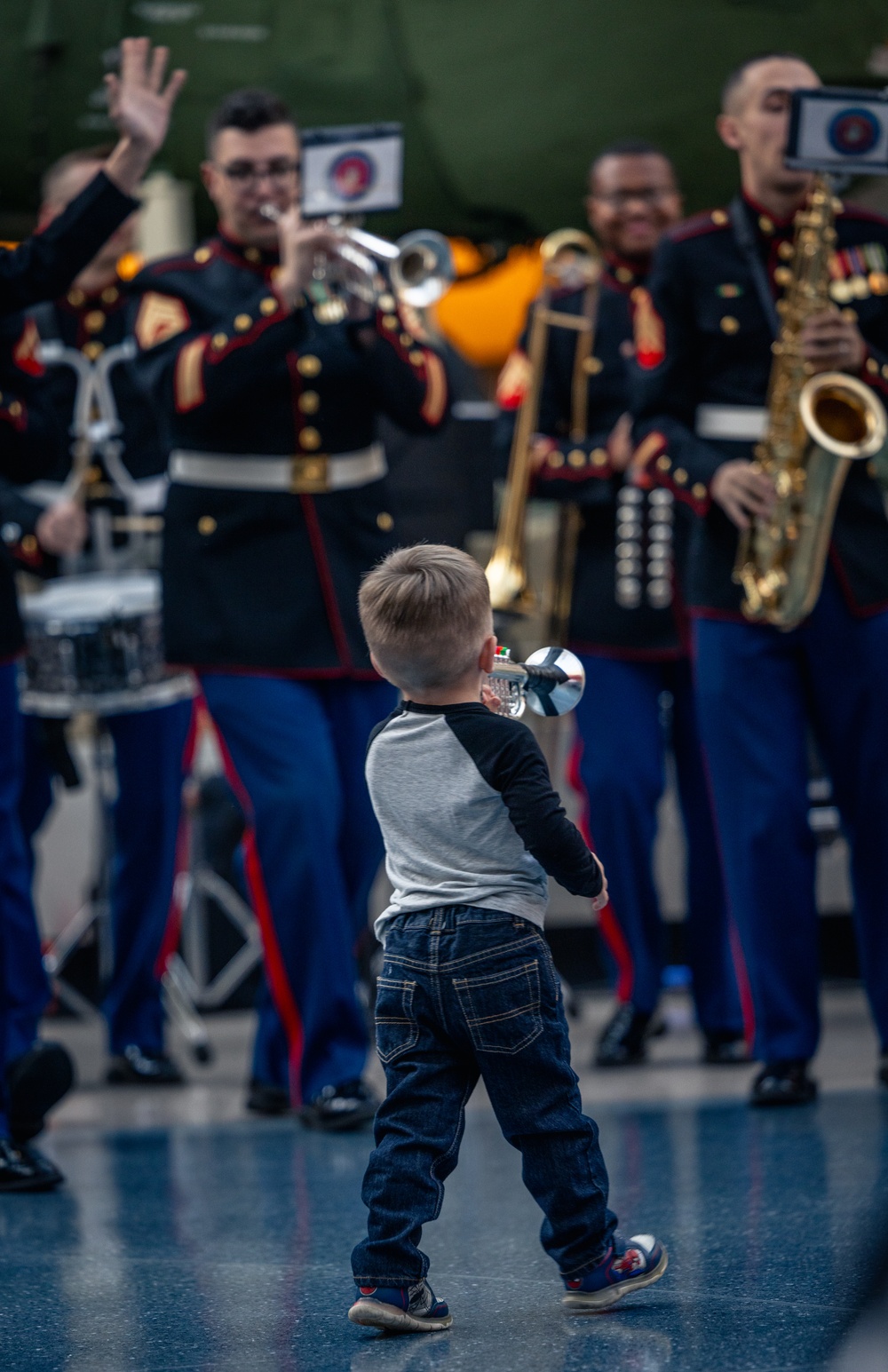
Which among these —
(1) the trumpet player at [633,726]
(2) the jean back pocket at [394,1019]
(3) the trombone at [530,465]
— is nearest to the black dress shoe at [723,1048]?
(1) the trumpet player at [633,726]

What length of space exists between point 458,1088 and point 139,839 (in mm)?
2441

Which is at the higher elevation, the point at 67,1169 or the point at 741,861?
the point at 741,861

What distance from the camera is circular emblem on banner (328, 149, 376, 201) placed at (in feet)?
11.6

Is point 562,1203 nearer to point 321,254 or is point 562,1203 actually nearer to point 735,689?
point 735,689

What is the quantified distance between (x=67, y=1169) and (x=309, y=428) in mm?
1341

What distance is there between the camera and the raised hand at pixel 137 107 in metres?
3.11

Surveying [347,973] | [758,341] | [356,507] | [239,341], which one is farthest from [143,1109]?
[758,341]

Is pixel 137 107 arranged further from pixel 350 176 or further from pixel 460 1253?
pixel 460 1253

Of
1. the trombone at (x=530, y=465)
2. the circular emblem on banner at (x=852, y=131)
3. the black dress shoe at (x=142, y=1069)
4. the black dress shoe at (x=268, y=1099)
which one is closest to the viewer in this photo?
the circular emblem on banner at (x=852, y=131)

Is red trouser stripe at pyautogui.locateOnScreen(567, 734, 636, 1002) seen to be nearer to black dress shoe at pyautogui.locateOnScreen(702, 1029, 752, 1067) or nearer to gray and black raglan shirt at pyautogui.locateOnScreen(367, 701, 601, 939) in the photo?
black dress shoe at pyautogui.locateOnScreen(702, 1029, 752, 1067)

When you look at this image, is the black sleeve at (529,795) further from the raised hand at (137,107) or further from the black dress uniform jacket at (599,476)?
the black dress uniform jacket at (599,476)

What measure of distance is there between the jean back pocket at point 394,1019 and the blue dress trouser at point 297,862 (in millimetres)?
1348

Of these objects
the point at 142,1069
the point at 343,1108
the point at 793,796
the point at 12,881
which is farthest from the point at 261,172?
the point at 142,1069

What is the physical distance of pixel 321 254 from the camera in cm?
355
